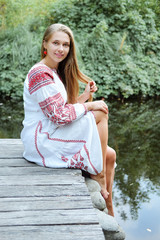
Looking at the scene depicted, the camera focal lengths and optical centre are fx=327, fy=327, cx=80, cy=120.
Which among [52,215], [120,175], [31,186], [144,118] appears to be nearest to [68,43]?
[31,186]

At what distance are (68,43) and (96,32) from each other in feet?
18.4

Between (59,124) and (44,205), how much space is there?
2.20 ft

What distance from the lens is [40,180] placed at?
2.23 metres

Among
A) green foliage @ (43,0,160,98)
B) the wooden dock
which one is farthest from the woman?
green foliage @ (43,0,160,98)

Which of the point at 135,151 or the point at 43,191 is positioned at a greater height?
the point at 43,191

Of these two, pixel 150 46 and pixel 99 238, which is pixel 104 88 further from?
pixel 99 238

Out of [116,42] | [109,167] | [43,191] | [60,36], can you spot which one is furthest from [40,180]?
[116,42]

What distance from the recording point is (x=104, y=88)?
759 centimetres

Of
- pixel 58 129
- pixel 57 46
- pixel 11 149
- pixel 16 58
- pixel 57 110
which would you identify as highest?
pixel 57 46

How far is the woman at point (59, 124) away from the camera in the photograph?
92.7 inches

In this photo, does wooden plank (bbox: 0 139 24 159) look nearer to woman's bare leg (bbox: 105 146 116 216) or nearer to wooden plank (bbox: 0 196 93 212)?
woman's bare leg (bbox: 105 146 116 216)

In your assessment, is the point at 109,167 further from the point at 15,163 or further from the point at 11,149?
the point at 11,149

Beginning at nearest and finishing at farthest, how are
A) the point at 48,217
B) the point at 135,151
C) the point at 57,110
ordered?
the point at 48,217
the point at 57,110
the point at 135,151

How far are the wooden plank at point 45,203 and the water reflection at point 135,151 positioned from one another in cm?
140
